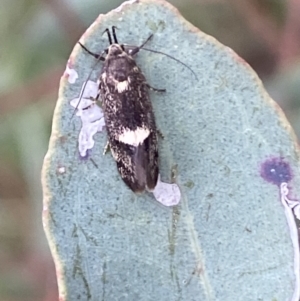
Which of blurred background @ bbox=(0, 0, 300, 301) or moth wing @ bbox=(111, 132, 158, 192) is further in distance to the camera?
blurred background @ bbox=(0, 0, 300, 301)

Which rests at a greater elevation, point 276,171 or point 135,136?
point 135,136

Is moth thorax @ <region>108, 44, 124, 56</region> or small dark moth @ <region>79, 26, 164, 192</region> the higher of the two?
moth thorax @ <region>108, 44, 124, 56</region>

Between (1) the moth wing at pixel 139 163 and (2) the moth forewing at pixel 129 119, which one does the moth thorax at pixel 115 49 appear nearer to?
(2) the moth forewing at pixel 129 119

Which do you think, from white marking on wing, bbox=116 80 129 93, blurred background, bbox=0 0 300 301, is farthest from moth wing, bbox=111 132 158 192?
blurred background, bbox=0 0 300 301

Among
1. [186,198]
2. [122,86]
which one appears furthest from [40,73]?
[186,198]

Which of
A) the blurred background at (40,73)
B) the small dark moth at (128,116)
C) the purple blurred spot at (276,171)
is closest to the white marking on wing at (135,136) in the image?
the small dark moth at (128,116)

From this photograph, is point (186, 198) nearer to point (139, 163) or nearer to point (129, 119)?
point (139, 163)

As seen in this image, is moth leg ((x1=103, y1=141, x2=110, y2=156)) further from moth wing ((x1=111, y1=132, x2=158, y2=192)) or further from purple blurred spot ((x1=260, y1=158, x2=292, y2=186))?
purple blurred spot ((x1=260, y1=158, x2=292, y2=186))
